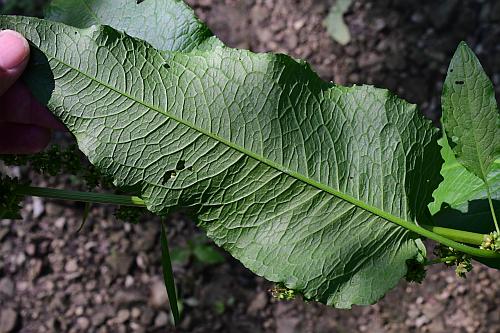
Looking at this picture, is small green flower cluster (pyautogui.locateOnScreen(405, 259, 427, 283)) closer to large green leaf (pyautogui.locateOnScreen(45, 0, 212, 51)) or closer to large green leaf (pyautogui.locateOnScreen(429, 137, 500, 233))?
large green leaf (pyautogui.locateOnScreen(429, 137, 500, 233))

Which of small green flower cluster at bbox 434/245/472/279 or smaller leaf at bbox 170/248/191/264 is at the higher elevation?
small green flower cluster at bbox 434/245/472/279

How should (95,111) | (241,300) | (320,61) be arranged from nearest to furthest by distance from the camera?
(95,111)
(241,300)
(320,61)

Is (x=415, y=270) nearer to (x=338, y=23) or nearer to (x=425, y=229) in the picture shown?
(x=425, y=229)

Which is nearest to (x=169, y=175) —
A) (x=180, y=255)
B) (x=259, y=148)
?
(x=259, y=148)

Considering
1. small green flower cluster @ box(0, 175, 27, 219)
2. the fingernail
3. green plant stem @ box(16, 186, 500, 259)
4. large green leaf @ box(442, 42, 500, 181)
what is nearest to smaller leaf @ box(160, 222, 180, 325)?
green plant stem @ box(16, 186, 500, 259)

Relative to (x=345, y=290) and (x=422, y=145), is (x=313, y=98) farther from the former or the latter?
(x=345, y=290)

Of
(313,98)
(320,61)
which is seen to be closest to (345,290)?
(313,98)

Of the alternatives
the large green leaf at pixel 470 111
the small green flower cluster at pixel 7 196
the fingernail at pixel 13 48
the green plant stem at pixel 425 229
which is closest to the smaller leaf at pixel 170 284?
the green plant stem at pixel 425 229
